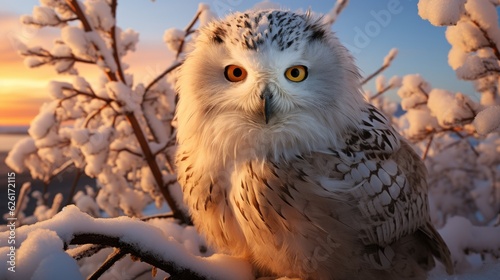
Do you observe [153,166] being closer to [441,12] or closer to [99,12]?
[99,12]

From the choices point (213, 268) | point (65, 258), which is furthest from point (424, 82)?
point (65, 258)

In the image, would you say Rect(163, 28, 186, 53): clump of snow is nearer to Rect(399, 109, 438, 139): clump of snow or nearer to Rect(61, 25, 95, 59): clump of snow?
Rect(61, 25, 95, 59): clump of snow

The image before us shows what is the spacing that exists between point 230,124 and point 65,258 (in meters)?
0.62

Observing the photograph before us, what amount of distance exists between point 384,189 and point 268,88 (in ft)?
1.65

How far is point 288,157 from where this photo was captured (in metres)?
1.22

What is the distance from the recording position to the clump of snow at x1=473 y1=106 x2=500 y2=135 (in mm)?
1382

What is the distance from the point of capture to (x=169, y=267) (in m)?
1.01

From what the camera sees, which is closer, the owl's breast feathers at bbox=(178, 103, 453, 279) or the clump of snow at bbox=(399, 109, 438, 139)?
the owl's breast feathers at bbox=(178, 103, 453, 279)

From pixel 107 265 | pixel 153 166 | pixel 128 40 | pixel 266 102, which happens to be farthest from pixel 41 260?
pixel 128 40

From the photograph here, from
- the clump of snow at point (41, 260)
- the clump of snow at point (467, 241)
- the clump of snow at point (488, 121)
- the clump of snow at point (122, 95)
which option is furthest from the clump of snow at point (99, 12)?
the clump of snow at point (467, 241)

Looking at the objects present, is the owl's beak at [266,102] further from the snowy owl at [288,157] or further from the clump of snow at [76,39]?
the clump of snow at [76,39]

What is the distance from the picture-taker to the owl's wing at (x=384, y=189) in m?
1.28

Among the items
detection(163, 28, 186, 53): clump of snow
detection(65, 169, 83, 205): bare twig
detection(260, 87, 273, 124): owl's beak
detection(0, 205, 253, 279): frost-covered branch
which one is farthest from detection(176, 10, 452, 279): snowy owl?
detection(163, 28, 186, 53): clump of snow

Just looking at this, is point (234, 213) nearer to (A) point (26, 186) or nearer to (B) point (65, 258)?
(B) point (65, 258)
